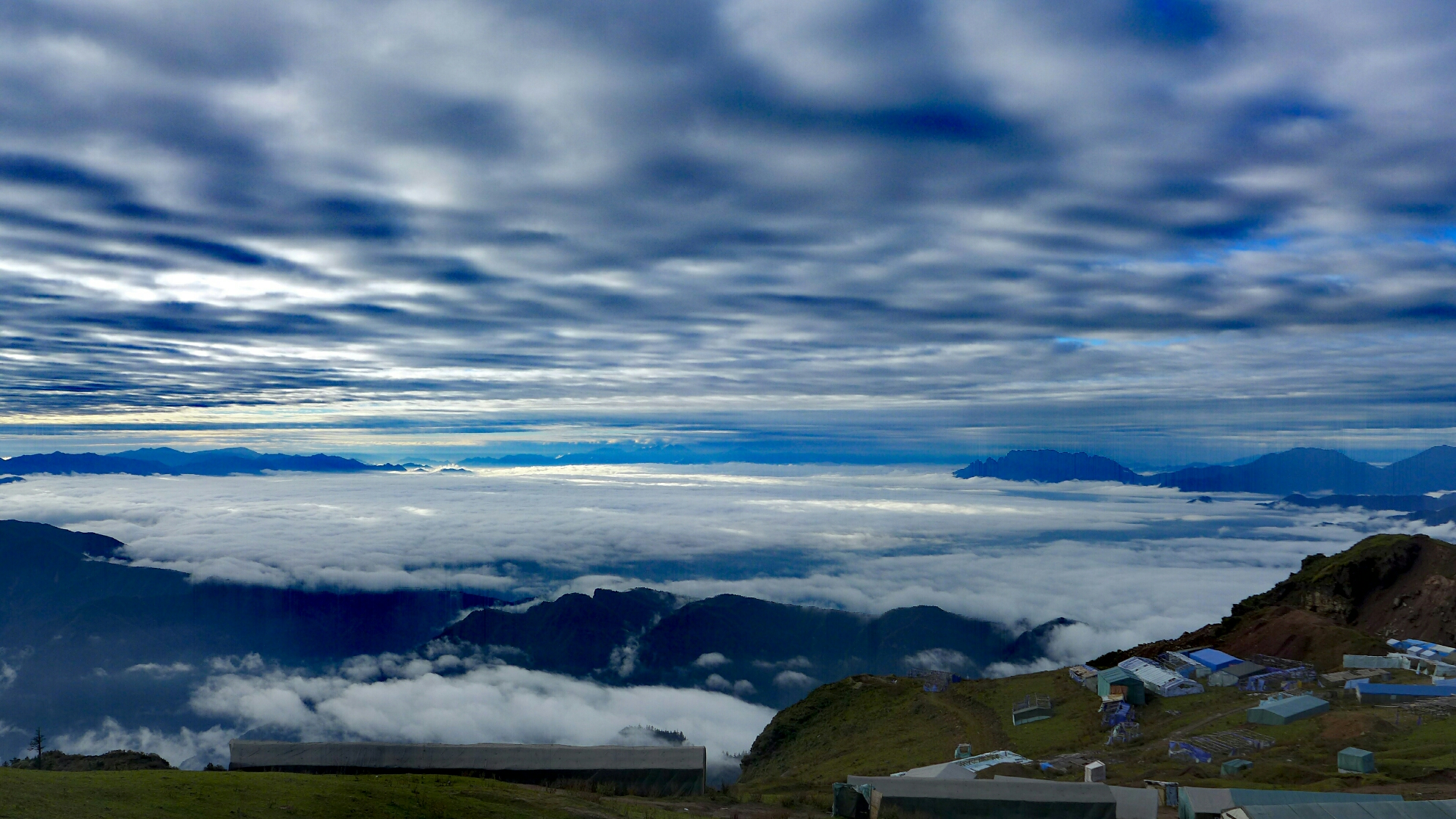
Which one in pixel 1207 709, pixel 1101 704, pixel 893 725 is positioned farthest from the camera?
pixel 893 725

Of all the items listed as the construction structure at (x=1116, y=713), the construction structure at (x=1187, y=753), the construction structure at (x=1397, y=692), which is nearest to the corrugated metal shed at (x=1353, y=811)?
the construction structure at (x=1187, y=753)

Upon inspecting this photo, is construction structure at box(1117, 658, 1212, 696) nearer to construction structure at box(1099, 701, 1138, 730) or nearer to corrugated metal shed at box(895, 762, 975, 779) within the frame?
construction structure at box(1099, 701, 1138, 730)

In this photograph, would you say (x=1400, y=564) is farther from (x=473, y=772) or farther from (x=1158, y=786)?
(x=473, y=772)

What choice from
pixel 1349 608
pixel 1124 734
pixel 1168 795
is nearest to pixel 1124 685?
pixel 1124 734

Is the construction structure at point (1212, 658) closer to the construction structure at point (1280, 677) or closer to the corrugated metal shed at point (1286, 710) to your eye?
the construction structure at point (1280, 677)

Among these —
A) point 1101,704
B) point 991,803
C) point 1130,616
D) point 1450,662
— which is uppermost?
point 991,803

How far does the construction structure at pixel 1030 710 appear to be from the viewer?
6700cm

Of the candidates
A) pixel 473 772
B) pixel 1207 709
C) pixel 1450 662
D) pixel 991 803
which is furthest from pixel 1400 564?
pixel 473 772

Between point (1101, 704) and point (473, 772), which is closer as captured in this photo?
point (473, 772)

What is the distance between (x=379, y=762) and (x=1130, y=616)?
199m

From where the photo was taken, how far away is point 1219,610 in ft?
600

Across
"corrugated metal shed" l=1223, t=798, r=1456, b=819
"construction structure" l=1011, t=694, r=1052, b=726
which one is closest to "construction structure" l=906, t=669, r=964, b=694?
"construction structure" l=1011, t=694, r=1052, b=726

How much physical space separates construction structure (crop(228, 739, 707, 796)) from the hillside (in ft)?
34.7

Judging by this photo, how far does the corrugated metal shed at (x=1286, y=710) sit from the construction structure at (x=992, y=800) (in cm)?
3177
